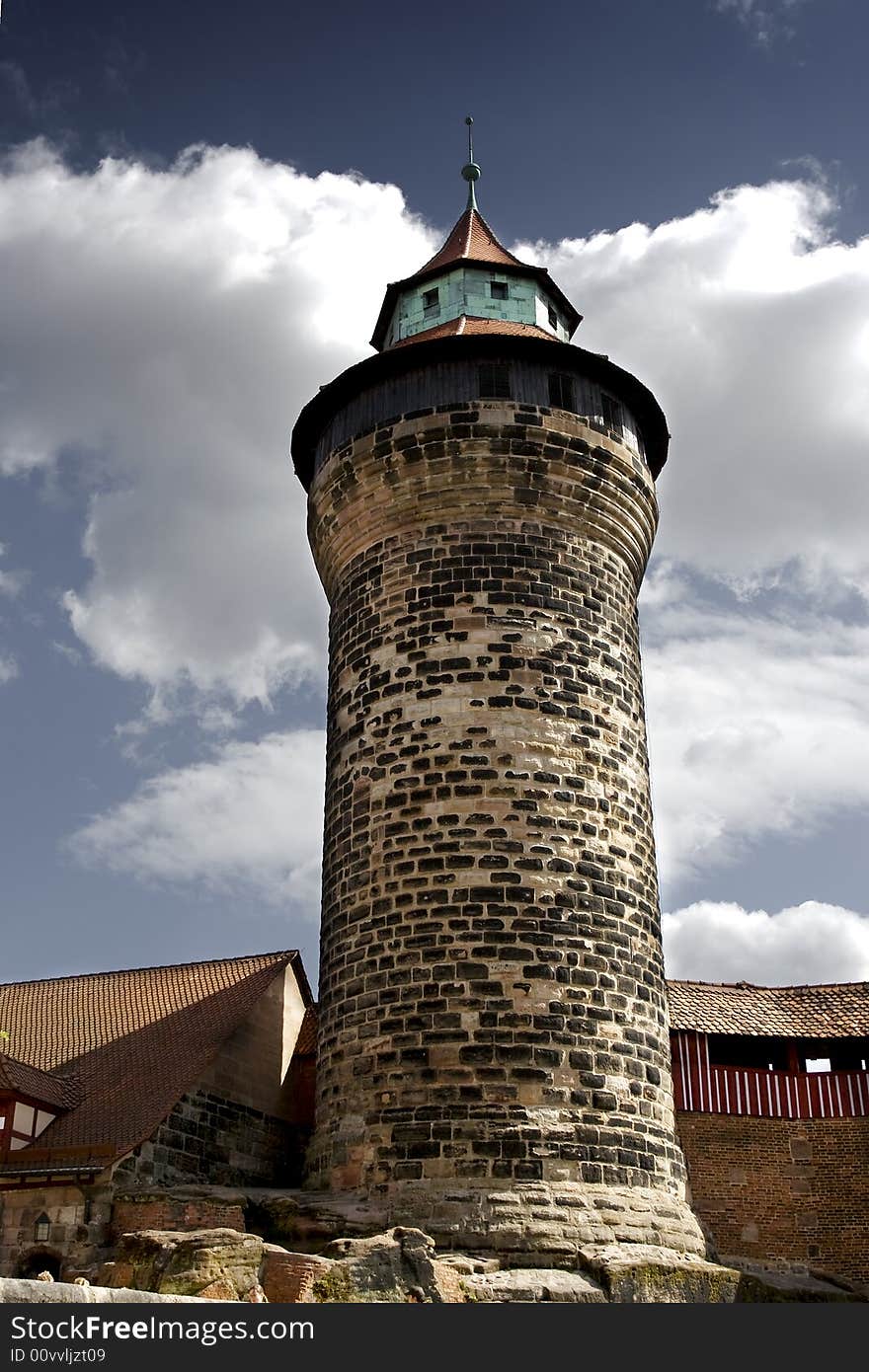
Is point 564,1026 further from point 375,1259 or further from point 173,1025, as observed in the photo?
point 173,1025

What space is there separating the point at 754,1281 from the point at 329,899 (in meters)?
5.27

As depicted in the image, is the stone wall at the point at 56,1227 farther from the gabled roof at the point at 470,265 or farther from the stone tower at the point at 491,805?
the gabled roof at the point at 470,265

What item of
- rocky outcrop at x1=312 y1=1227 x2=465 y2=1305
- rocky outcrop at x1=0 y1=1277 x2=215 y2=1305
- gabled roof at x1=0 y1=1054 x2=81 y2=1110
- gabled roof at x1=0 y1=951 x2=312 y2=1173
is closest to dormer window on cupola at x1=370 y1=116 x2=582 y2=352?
gabled roof at x1=0 y1=951 x2=312 y2=1173

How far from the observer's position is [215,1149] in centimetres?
1372

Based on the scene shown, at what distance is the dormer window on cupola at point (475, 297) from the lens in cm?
1750

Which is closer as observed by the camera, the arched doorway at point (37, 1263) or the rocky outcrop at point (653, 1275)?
the rocky outcrop at point (653, 1275)

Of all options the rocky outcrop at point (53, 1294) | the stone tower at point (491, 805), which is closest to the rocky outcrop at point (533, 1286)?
the stone tower at point (491, 805)

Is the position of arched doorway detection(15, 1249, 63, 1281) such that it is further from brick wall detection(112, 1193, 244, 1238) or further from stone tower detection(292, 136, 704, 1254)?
stone tower detection(292, 136, 704, 1254)

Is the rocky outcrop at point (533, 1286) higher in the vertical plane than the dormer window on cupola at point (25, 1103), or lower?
lower

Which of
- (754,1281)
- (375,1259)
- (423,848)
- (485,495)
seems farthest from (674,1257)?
(485,495)

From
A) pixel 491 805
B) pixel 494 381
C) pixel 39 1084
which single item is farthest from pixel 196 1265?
pixel 494 381

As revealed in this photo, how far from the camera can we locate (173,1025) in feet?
50.8

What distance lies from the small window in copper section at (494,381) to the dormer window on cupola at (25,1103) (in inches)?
341

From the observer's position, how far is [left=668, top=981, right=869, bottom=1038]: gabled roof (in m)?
17.5
